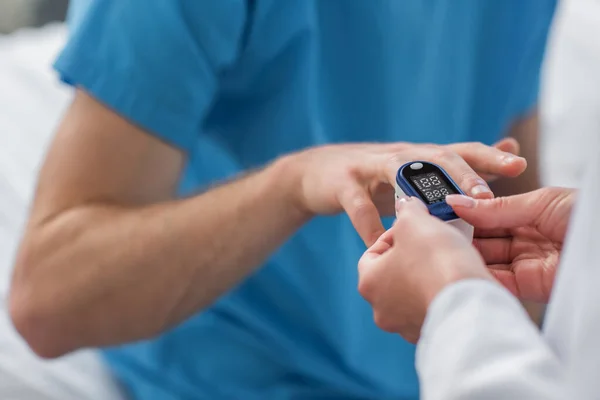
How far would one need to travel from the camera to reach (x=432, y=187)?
43 centimetres

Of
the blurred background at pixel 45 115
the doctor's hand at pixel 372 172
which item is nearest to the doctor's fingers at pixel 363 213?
the doctor's hand at pixel 372 172

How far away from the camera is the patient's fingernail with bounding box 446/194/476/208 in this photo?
41 centimetres

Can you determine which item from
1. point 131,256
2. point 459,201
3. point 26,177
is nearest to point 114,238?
point 131,256

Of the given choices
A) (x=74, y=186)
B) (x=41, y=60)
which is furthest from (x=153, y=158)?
(x=41, y=60)

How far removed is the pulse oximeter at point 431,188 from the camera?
412mm

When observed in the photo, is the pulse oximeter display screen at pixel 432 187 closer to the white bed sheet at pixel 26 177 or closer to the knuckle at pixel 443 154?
the knuckle at pixel 443 154

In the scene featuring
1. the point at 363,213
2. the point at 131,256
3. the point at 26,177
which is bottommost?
the point at 26,177

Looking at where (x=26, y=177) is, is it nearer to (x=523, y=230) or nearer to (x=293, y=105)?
(x=293, y=105)

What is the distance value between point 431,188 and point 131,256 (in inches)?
10.3

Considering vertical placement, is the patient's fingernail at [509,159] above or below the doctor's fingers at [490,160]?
above

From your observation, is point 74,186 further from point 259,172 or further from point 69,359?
point 69,359

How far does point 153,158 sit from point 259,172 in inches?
3.4

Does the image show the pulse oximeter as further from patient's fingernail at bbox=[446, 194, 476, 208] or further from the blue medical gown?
the blue medical gown

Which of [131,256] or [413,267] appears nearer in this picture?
[413,267]
